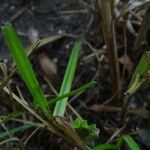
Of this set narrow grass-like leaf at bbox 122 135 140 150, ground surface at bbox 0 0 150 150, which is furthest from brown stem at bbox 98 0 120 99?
narrow grass-like leaf at bbox 122 135 140 150

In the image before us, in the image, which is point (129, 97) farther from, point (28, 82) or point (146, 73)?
point (28, 82)

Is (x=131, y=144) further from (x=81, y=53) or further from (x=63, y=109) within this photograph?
(x=81, y=53)

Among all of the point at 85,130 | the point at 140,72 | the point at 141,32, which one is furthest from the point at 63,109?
the point at 141,32

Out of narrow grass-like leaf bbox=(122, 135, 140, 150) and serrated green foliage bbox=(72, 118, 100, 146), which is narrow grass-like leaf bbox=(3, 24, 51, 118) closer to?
serrated green foliage bbox=(72, 118, 100, 146)

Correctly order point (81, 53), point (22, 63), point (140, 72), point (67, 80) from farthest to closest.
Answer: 1. point (81, 53)
2. point (67, 80)
3. point (140, 72)
4. point (22, 63)

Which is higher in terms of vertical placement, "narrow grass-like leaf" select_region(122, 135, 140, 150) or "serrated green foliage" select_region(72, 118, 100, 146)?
"serrated green foliage" select_region(72, 118, 100, 146)

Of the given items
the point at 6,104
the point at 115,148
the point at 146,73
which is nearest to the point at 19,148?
the point at 6,104

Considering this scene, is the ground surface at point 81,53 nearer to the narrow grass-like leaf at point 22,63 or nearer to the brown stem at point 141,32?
the brown stem at point 141,32
